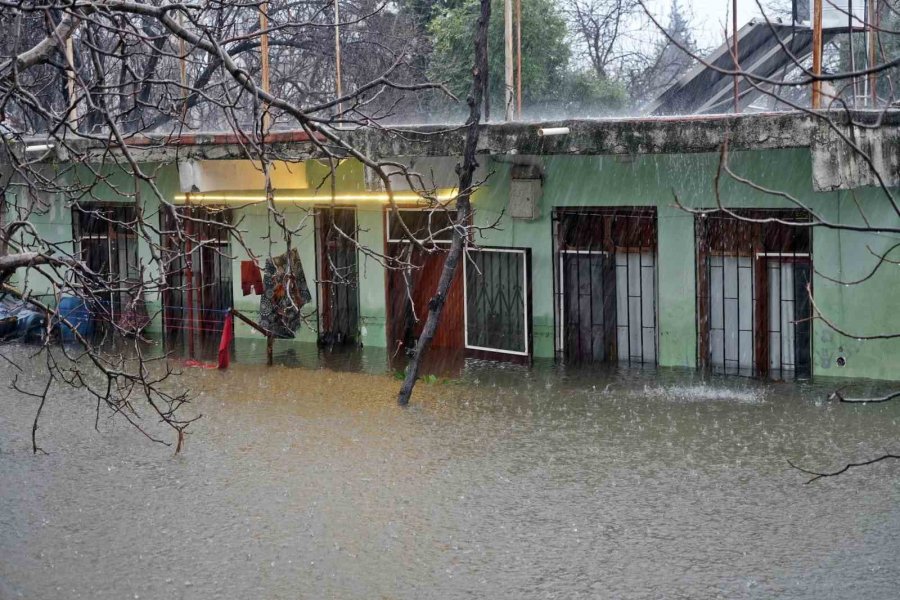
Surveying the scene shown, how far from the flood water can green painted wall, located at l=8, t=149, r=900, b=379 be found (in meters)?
0.93

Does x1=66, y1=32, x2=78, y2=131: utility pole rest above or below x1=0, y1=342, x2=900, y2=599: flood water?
above

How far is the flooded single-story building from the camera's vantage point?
13141mm

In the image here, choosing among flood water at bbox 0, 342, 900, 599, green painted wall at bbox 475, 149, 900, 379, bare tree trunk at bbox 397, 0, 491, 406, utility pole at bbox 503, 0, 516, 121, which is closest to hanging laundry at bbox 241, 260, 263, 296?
green painted wall at bbox 475, 149, 900, 379

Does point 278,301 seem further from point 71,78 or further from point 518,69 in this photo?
point 71,78

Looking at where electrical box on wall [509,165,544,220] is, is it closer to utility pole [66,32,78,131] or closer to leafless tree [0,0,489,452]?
leafless tree [0,0,489,452]

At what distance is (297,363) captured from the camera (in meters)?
16.0

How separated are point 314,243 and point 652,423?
7.26 meters

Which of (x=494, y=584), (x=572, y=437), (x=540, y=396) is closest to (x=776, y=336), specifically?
(x=540, y=396)

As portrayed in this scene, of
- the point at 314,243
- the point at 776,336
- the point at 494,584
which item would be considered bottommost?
the point at 494,584

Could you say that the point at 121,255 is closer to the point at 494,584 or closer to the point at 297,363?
the point at 297,363

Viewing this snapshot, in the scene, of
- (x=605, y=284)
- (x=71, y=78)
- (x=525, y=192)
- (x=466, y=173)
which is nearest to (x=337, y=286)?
(x=525, y=192)

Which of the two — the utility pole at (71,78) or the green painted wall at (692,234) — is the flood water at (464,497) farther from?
the utility pole at (71,78)

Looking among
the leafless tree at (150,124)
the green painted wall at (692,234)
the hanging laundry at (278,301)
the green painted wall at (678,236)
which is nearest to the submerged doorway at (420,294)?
the green painted wall at (678,236)

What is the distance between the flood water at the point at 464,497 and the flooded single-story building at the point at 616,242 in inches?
41.1
